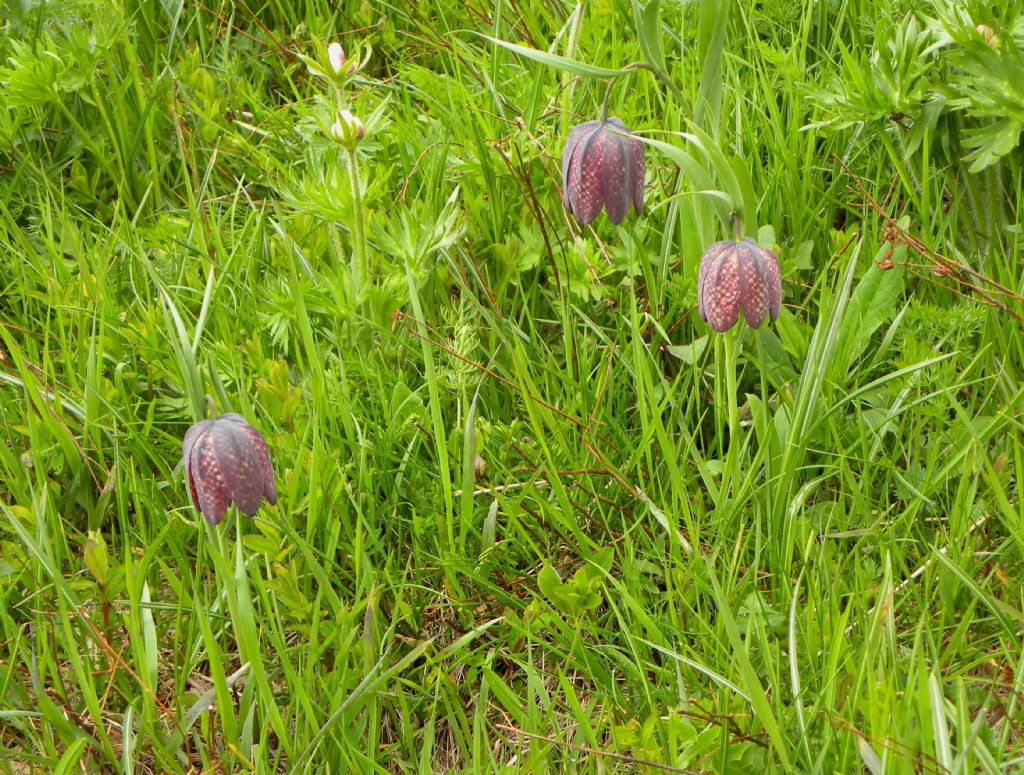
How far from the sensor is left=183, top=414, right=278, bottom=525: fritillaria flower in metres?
1.24

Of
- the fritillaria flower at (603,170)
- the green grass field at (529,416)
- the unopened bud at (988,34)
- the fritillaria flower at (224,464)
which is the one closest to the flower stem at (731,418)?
the green grass field at (529,416)

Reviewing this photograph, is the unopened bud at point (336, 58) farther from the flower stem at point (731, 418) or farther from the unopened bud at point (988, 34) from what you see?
the unopened bud at point (988, 34)

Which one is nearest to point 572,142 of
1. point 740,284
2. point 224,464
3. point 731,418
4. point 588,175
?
point 588,175

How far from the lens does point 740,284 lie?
1429 mm

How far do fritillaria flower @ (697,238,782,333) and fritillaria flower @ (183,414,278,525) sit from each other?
61 cm

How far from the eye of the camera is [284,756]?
146cm

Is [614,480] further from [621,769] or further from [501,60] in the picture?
[501,60]

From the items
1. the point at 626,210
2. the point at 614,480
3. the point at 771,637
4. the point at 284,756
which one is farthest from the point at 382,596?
the point at 626,210

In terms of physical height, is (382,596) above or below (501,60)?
below

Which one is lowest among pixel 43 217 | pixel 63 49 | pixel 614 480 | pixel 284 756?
pixel 284 756

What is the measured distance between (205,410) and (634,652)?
23.1 inches

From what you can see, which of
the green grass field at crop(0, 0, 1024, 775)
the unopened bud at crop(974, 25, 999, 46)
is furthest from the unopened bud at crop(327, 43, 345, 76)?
the unopened bud at crop(974, 25, 999, 46)

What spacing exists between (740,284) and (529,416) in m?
0.44

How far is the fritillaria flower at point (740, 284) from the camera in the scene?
4.69 ft
